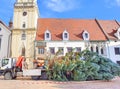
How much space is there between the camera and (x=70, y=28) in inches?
1672

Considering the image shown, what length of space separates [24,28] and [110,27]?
17.1 metres

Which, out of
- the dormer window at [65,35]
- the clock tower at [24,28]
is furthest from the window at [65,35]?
the clock tower at [24,28]

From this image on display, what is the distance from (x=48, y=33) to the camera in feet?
131

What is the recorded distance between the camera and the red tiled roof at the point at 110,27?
4097 centimetres

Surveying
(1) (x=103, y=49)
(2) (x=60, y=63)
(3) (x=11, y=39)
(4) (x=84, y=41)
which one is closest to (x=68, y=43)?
(4) (x=84, y=41)

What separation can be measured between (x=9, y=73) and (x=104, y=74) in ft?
Answer: 34.7

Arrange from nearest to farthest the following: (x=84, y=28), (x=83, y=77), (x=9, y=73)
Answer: (x=83, y=77), (x=9, y=73), (x=84, y=28)

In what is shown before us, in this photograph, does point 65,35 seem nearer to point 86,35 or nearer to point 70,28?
point 70,28

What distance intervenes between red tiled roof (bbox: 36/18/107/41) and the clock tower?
1721mm

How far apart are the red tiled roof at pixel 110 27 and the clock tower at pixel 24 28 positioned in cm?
1384

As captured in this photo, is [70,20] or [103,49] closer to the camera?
[103,49]

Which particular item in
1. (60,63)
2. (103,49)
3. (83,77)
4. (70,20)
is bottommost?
(83,77)

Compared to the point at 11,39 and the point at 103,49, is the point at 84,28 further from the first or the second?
the point at 11,39

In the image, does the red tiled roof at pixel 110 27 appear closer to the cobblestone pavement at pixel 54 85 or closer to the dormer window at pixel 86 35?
the dormer window at pixel 86 35
